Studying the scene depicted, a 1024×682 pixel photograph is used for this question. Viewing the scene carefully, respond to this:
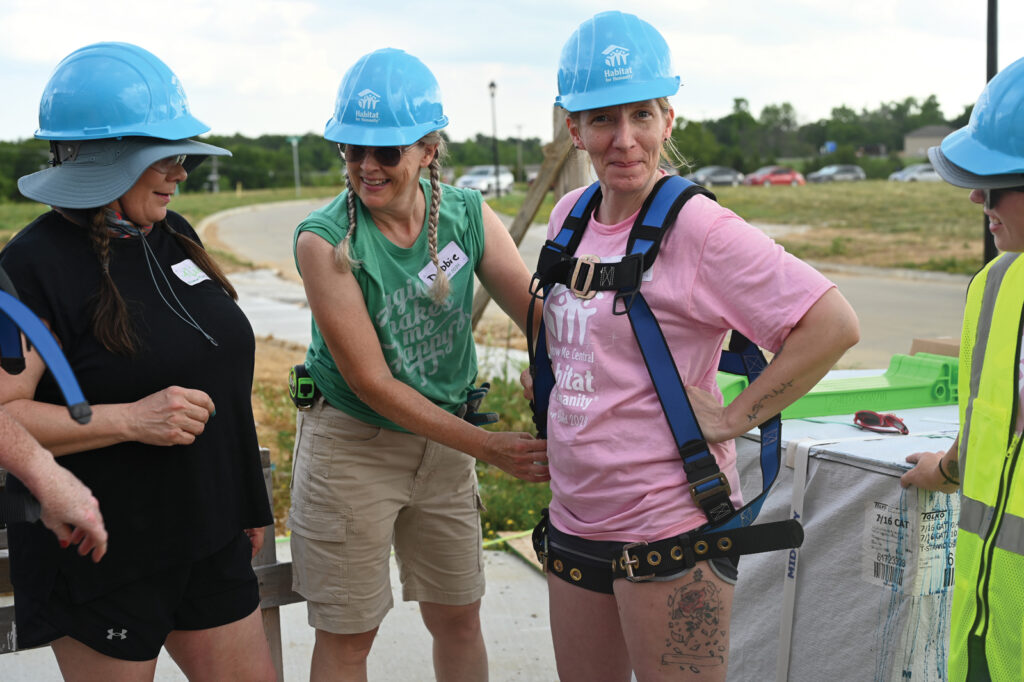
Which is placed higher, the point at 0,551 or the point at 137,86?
the point at 137,86

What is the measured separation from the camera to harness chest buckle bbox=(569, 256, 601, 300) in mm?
2203

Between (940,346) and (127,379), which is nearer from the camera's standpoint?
(127,379)

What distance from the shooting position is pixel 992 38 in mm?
5703

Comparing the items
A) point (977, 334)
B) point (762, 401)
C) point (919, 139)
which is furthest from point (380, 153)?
point (919, 139)

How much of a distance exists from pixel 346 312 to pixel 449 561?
0.87 m

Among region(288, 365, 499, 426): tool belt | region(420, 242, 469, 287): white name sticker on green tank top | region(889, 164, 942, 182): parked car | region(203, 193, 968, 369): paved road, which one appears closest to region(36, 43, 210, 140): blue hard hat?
region(420, 242, 469, 287): white name sticker on green tank top

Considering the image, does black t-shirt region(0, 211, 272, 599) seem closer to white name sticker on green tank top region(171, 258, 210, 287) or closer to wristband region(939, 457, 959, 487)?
white name sticker on green tank top region(171, 258, 210, 287)

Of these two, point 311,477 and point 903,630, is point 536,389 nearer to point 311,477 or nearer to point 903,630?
point 311,477

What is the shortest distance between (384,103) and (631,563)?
1.26 metres

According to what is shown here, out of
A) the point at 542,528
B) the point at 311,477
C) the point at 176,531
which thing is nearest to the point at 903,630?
the point at 542,528

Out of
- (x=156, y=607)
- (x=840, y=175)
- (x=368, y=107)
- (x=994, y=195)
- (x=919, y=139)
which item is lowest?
(x=156, y=607)

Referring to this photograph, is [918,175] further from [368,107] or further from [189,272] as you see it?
[189,272]

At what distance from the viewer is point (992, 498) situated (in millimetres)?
1990

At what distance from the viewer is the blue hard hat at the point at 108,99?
2.26 m
